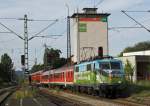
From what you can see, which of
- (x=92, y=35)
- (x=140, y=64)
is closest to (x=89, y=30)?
(x=92, y=35)

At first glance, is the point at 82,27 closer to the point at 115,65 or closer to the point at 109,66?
the point at 115,65

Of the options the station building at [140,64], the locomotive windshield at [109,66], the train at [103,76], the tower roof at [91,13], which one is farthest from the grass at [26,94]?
the tower roof at [91,13]

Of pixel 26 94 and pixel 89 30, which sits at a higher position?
pixel 89 30

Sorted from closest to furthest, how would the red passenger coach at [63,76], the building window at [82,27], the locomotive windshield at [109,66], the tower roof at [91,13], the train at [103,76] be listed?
1. the train at [103,76]
2. the locomotive windshield at [109,66]
3. the red passenger coach at [63,76]
4. the tower roof at [91,13]
5. the building window at [82,27]

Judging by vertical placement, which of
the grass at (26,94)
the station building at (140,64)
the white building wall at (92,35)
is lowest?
the grass at (26,94)

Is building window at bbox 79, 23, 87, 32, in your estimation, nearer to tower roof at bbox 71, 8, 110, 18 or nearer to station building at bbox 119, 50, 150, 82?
tower roof at bbox 71, 8, 110, 18

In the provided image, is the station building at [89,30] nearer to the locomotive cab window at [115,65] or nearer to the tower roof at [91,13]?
the tower roof at [91,13]

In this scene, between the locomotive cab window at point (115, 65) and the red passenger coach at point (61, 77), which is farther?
the red passenger coach at point (61, 77)

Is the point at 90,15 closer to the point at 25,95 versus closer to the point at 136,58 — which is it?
the point at 136,58

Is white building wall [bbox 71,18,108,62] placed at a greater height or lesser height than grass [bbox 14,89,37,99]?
greater

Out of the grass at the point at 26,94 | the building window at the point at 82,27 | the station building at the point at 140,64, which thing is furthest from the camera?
the building window at the point at 82,27

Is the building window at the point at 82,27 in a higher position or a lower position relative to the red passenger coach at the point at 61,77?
higher

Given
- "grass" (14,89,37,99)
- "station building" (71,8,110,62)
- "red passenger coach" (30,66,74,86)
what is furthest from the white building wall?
"grass" (14,89,37,99)

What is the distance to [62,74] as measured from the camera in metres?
66.1
